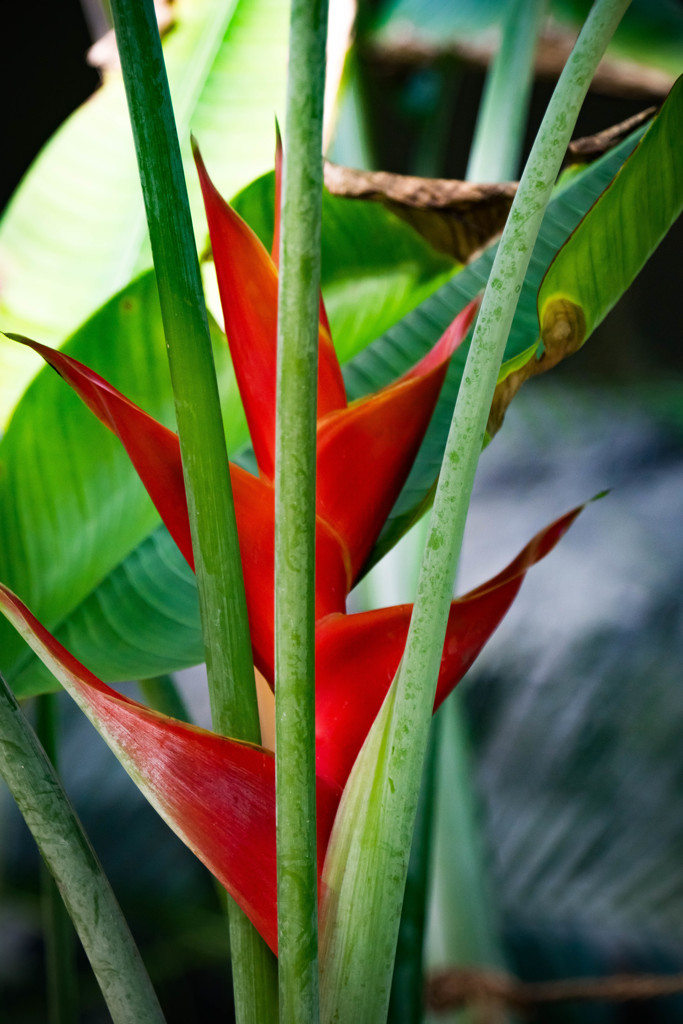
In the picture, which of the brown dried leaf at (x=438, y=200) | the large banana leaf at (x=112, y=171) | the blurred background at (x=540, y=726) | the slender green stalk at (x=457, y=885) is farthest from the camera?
the blurred background at (x=540, y=726)

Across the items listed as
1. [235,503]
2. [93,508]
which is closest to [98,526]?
[93,508]

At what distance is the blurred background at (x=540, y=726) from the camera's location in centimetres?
77

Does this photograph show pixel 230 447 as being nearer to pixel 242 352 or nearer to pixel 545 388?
pixel 242 352

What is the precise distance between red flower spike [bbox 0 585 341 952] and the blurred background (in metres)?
0.36

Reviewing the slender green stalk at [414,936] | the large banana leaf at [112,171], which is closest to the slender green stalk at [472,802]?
the slender green stalk at [414,936]

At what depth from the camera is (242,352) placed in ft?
0.77

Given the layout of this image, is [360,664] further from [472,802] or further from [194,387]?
[472,802]

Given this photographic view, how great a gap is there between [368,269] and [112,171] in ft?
0.54

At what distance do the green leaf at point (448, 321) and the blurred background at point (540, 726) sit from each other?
8.8 inches

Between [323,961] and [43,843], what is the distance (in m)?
0.08

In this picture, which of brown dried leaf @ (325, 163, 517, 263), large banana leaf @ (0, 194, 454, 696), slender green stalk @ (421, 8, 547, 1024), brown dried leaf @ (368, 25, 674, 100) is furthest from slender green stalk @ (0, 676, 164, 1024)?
brown dried leaf @ (368, 25, 674, 100)

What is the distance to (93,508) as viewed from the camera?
0.33 m

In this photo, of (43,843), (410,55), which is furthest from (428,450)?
(410,55)

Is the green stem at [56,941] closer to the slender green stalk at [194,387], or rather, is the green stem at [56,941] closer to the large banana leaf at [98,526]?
the large banana leaf at [98,526]
